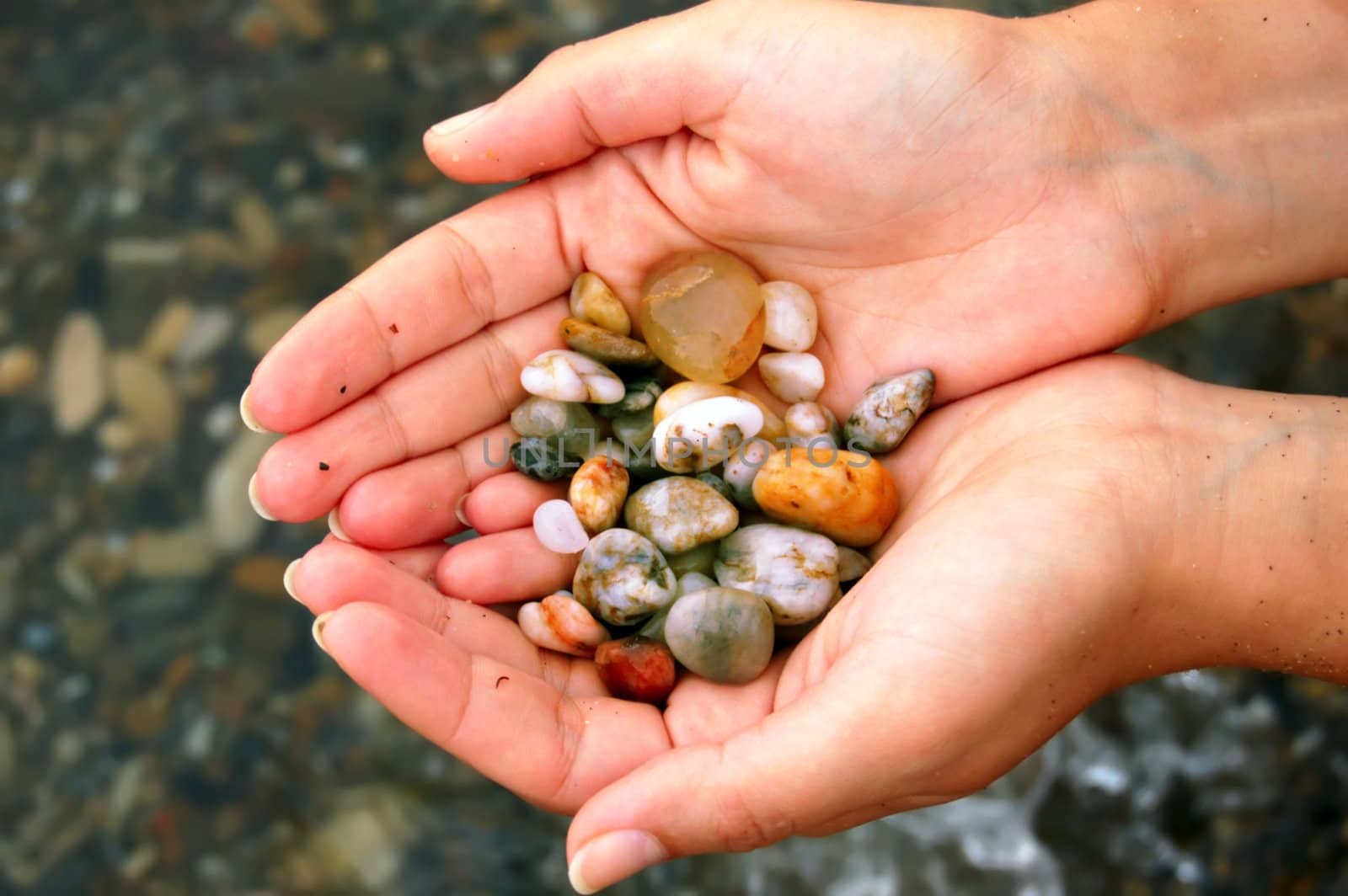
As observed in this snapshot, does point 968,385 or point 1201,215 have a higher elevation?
point 1201,215

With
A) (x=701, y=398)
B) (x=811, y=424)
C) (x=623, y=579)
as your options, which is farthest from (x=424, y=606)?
(x=811, y=424)

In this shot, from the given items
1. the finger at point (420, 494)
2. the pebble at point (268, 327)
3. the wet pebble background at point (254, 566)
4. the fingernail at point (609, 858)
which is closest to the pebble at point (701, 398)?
the finger at point (420, 494)

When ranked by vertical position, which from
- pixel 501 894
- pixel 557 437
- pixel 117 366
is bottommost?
pixel 501 894

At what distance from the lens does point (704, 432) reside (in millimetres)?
1354

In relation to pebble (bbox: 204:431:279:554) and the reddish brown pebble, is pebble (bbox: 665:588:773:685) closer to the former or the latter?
the reddish brown pebble

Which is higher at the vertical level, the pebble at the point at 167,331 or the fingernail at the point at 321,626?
the fingernail at the point at 321,626

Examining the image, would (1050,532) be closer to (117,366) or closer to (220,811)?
(220,811)

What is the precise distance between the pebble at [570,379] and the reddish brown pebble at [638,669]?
33 centimetres

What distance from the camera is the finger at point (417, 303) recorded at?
1.29 meters

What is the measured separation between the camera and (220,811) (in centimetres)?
161

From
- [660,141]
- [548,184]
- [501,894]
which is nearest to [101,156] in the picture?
[548,184]

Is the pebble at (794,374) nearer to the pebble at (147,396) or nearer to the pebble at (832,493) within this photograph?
the pebble at (832,493)

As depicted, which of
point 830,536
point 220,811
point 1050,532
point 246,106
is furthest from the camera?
point 246,106

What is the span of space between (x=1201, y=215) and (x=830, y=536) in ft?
2.15
